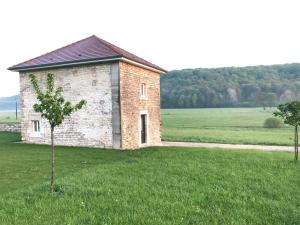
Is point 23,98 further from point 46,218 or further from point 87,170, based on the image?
point 46,218

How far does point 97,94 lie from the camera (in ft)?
57.8

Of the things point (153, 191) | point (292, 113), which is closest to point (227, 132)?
point (292, 113)

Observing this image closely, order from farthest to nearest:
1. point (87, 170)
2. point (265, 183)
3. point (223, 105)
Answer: point (223, 105) < point (87, 170) < point (265, 183)

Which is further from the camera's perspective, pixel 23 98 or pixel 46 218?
pixel 23 98

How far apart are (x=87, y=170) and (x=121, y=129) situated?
6.06 metres

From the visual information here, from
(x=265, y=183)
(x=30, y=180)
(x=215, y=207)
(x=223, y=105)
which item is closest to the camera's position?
(x=215, y=207)

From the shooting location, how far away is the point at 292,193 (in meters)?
8.26

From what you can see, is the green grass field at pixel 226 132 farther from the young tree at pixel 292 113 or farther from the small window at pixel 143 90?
the young tree at pixel 292 113

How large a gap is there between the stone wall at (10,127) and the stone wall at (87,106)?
9334mm

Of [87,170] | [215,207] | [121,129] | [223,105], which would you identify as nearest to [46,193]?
[87,170]

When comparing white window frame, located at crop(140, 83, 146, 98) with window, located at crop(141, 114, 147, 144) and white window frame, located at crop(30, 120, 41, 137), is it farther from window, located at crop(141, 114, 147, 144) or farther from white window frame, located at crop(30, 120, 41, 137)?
white window frame, located at crop(30, 120, 41, 137)

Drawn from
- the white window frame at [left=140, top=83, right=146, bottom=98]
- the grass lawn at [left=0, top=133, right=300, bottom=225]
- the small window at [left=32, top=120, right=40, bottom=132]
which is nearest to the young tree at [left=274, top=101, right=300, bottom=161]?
the grass lawn at [left=0, top=133, right=300, bottom=225]

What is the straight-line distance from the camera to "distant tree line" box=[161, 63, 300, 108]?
94438 mm

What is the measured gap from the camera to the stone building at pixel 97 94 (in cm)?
1711
